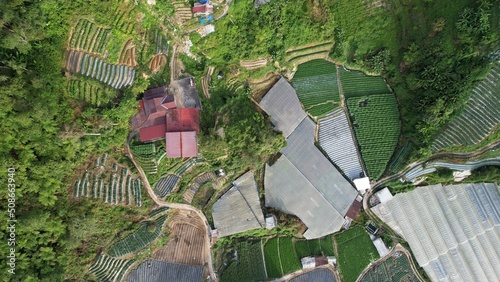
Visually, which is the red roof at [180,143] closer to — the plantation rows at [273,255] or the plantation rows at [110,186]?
the plantation rows at [110,186]

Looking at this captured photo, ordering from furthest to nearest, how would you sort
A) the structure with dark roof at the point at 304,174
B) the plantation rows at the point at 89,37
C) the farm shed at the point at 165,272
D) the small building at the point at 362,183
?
the farm shed at the point at 165,272
the structure with dark roof at the point at 304,174
the small building at the point at 362,183
the plantation rows at the point at 89,37

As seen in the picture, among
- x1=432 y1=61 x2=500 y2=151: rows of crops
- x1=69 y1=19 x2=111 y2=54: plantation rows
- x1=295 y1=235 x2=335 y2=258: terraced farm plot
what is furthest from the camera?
x1=295 y1=235 x2=335 y2=258: terraced farm plot

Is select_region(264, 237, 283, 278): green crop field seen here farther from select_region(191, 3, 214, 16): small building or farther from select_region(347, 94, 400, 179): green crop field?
select_region(191, 3, 214, 16): small building

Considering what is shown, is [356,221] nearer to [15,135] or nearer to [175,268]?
[175,268]

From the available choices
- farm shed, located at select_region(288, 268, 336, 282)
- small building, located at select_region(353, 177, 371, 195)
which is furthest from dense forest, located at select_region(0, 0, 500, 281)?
farm shed, located at select_region(288, 268, 336, 282)

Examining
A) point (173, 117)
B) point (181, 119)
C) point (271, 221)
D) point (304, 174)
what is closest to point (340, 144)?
point (304, 174)

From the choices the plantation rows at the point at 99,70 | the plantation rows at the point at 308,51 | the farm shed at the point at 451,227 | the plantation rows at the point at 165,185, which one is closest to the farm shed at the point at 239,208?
the plantation rows at the point at 165,185

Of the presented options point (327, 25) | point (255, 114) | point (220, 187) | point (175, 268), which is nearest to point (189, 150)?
point (220, 187)
